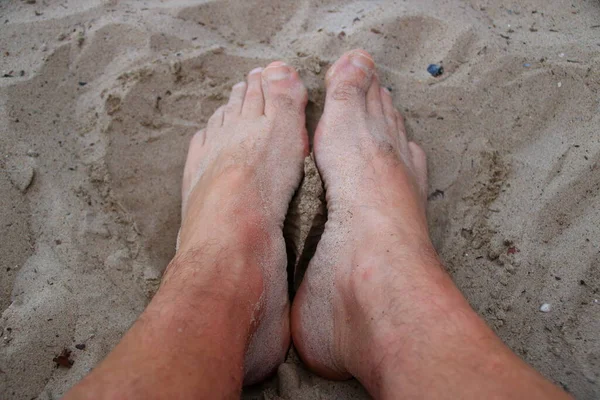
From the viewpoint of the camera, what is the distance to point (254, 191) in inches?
57.5

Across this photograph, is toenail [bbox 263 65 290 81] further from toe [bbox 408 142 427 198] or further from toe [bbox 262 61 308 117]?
toe [bbox 408 142 427 198]

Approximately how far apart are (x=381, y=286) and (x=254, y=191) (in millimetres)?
487

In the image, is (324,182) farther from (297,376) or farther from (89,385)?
(89,385)

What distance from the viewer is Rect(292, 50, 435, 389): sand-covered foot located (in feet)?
3.81

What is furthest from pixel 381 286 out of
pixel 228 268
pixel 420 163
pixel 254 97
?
pixel 254 97

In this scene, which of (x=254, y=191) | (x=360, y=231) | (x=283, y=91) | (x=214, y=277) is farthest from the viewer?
(x=283, y=91)

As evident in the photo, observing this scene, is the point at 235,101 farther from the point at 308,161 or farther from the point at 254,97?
the point at 308,161

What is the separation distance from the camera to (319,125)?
5.47ft

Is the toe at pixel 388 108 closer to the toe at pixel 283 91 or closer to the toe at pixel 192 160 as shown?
the toe at pixel 283 91

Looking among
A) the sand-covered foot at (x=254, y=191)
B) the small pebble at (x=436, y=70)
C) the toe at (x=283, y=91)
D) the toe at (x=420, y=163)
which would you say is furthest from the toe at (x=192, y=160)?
the small pebble at (x=436, y=70)

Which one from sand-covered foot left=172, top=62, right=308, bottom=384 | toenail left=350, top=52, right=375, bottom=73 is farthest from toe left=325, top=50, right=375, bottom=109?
sand-covered foot left=172, top=62, right=308, bottom=384

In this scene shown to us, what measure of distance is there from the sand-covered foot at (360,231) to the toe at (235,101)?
1.00ft

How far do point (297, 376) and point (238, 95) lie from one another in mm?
983

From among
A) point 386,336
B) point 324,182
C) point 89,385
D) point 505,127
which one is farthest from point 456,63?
point 89,385
